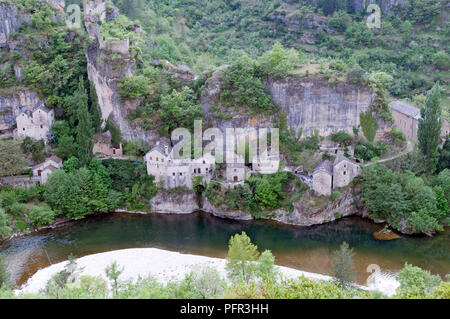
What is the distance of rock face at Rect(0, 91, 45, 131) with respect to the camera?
4525 cm

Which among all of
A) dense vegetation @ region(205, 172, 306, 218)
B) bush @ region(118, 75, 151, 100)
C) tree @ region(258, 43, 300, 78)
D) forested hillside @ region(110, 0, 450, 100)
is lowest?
dense vegetation @ region(205, 172, 306, 218)

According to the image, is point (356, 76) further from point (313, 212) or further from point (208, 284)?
point (208, 284)

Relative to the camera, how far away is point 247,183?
40312 mm

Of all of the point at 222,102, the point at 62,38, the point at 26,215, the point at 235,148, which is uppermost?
the point at 62,38

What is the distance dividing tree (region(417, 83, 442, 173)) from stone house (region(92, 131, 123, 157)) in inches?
1023

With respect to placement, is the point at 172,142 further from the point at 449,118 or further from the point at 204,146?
the point at 449,118

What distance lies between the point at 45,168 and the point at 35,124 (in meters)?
5.34

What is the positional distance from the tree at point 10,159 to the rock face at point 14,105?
4349 mm

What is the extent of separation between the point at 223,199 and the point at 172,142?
7.37 metres

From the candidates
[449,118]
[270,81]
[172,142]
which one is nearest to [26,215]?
[172,142]

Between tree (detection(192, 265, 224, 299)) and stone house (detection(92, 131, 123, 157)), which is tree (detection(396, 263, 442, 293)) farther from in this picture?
stone house (detection(92, 131, 123, 157))

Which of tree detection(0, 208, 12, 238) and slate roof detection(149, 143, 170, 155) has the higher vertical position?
slate roof detection(149, 143, 170, 155)

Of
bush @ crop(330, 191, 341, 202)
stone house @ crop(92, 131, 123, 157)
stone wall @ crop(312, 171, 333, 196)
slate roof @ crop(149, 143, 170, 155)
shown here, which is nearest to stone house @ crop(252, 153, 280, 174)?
stone wall @ crop(312, 171, 333, 196)

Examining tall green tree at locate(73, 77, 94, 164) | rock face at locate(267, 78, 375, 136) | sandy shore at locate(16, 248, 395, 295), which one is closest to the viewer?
sandy shore at locate(16, 248, 395, 295)
